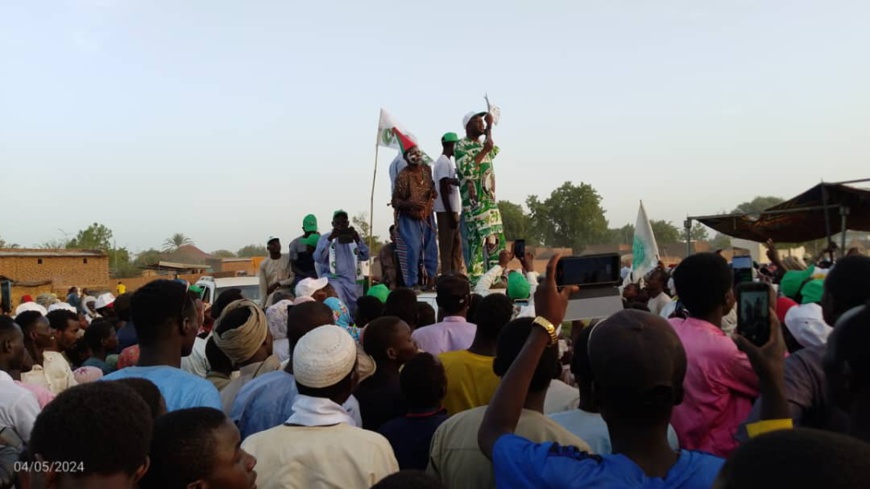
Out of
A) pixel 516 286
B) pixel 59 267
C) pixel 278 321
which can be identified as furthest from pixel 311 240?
pixel 59 267

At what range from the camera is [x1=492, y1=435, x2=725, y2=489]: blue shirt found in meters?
1.96

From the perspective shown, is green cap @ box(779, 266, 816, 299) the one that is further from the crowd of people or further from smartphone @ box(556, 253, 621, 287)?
smartphone @ box(556, 253, 621, 287)

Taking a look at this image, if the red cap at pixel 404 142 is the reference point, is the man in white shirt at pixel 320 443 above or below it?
below

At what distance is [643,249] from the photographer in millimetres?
11289

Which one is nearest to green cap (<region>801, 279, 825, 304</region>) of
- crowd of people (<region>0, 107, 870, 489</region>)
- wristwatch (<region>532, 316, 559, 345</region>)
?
crowd of people (<region>0, 107, 870, 489</region>)

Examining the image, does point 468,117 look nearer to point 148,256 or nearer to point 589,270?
point 589,270

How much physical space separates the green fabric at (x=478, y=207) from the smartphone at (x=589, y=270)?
7.51m

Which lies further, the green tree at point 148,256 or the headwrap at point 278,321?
the green tree at point 148,256

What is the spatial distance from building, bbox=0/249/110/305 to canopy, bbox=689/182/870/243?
2895 centimetres

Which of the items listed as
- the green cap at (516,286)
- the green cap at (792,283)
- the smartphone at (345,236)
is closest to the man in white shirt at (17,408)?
the green cap at (516,286)

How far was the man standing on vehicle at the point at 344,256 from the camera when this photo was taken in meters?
9.81

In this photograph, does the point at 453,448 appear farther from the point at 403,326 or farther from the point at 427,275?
the point at 427,275

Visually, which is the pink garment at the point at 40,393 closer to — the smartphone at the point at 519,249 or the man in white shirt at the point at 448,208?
the smartphone at the point at 519,249

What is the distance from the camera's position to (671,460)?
2.05 m
